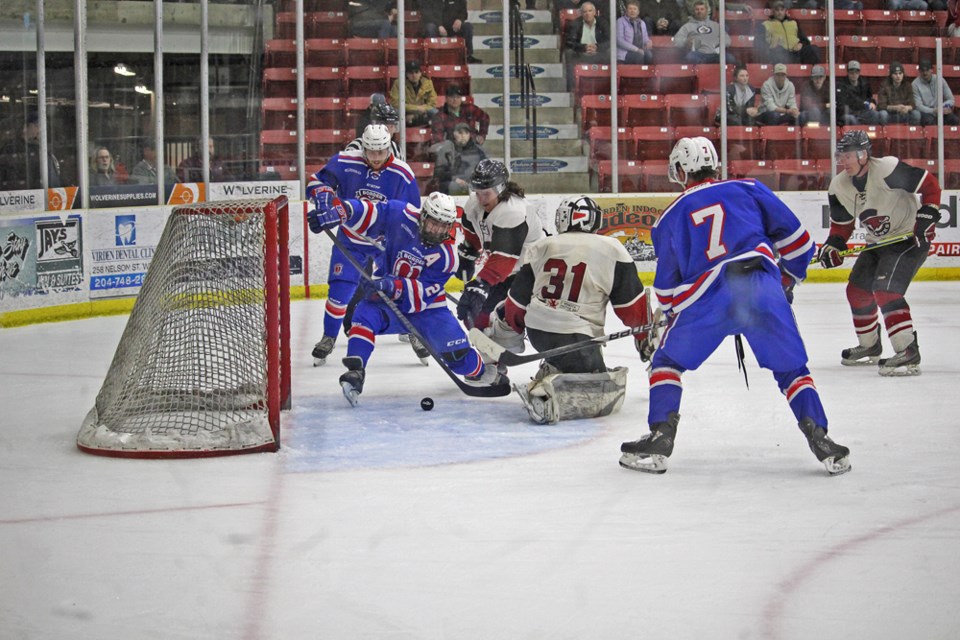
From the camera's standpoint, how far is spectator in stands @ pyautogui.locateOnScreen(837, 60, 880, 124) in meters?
9.89

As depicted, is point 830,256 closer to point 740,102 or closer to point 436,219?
point 436,219

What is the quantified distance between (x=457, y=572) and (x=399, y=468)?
106cm

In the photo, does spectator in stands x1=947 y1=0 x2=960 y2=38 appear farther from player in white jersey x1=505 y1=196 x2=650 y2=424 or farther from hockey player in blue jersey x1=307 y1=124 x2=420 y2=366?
player in white jersey x1=505 y1=196 x2=650 y2=424

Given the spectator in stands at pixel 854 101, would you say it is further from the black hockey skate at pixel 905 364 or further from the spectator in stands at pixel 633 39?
the black hockey skate at pixel 905 364

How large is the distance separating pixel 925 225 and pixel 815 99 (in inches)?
178

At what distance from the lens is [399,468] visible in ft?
12.5

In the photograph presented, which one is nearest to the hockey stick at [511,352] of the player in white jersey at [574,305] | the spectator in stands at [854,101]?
the player in white jersey at [574,305]

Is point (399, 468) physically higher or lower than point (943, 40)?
lower

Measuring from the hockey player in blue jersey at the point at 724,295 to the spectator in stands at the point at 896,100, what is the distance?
22.1 ft

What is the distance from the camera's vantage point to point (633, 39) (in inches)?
381

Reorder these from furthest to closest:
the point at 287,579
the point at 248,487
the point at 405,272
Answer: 1. the point at 405,272
2. the point at 248,487
3. the point at 287,579

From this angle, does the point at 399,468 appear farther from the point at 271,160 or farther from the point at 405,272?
the point at 271,160

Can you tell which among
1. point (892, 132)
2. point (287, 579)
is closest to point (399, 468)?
point (287, 579)

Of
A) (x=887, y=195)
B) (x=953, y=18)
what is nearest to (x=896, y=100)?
(x=953, y=18)
